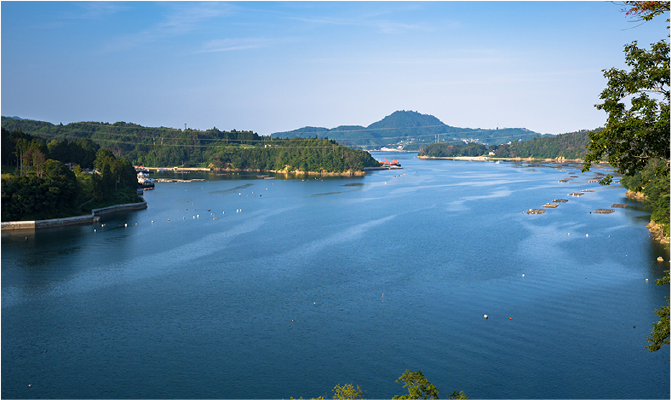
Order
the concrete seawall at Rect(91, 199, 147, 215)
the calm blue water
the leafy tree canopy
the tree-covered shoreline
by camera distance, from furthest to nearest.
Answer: the concrete seawall at Rect(91, 199, 147, 215), the tree-covered shoreline, the calm blue water, the leafy tree canopy

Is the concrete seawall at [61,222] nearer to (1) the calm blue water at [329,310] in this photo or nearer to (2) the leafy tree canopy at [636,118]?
(1) the calm blue water at [329,310]

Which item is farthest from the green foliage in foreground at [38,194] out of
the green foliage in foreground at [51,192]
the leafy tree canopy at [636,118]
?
the leafy tree canopy at [636,118]

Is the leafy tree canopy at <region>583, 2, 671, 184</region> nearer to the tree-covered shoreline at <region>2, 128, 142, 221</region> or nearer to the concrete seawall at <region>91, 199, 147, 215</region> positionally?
the tree-covered shoreline at <region>2, 128, 142, 221</region>

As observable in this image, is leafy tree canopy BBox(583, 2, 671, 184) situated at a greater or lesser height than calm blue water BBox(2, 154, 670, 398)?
greater

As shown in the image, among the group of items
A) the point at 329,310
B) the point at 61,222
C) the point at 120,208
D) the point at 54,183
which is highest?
the point at 54,183

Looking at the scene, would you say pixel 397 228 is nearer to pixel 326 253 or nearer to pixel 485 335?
pixel 326 253

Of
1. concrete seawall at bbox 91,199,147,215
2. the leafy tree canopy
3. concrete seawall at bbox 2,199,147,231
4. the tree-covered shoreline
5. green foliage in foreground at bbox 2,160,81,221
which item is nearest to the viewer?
the leafy tree canopy

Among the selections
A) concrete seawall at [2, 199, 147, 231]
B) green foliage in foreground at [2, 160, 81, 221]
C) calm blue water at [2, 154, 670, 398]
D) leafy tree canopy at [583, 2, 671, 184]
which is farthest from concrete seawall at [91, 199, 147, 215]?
leafy tree canopy at [583, 2, 671, 184]

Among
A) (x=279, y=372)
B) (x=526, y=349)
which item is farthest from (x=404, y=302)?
(x=279, y=372)

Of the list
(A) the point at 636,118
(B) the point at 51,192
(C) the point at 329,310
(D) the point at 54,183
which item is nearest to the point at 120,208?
(B) the point at 51,192

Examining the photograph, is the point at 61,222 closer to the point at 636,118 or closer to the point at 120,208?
the point at 120,208
